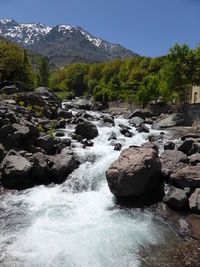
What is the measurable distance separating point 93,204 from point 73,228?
8.33 ft

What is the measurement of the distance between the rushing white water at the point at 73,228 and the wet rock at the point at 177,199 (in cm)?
136

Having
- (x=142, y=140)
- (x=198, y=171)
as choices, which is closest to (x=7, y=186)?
(x=198, y=171)

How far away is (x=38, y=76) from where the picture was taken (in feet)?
283

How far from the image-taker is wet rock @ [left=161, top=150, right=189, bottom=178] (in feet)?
50.1

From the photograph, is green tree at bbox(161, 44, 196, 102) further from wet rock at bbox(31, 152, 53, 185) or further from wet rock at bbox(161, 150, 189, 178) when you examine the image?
wet rock at bbox(31, 152, 53, 185)

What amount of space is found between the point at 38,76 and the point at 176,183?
79.6 metres

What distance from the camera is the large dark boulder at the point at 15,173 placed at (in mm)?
15185

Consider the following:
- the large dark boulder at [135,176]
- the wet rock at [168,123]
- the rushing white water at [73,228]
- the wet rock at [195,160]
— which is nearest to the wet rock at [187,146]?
the wet rock at [195,160]

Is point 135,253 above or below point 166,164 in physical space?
below

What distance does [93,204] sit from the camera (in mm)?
13602

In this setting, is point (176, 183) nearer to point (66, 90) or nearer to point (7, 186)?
point (7, 186)

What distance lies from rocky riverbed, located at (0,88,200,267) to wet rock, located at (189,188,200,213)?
2.1 inches

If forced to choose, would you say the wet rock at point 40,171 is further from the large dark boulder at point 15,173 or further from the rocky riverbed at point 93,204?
the large dark boulder at point 15,173

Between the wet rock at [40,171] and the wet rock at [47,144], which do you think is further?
the wet rock at [47,144]
